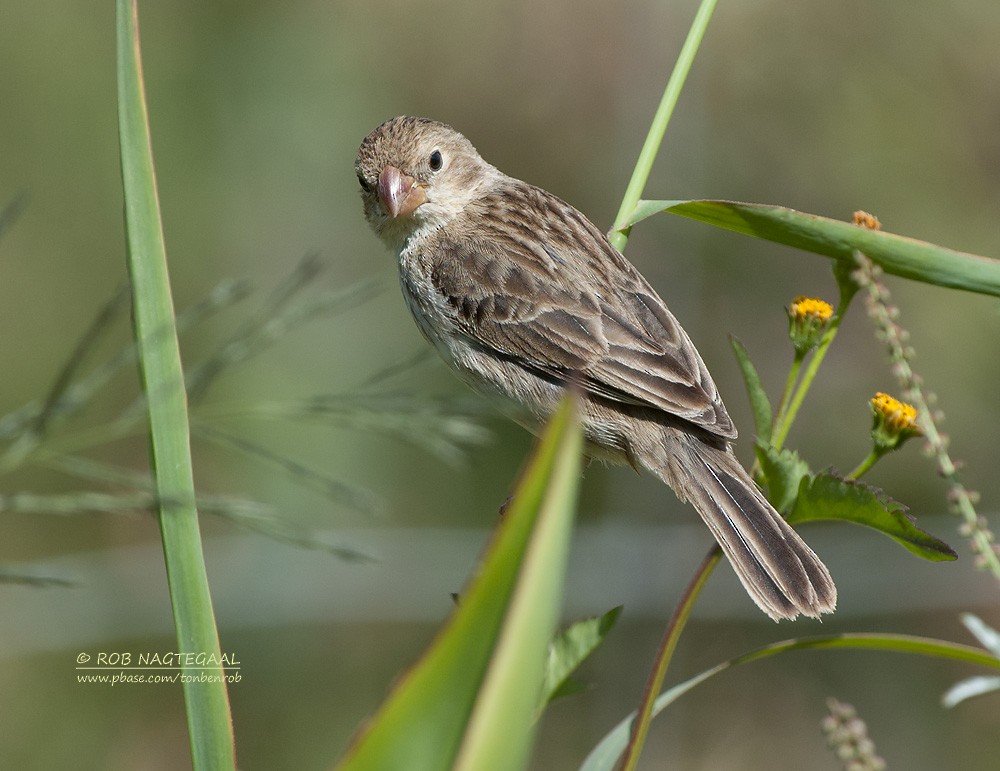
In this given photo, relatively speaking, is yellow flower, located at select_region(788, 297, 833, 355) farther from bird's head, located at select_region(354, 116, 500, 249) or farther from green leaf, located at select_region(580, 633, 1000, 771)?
bird's head, located at select_region(354, 116, 500, 249)

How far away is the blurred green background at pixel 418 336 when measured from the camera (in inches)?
212

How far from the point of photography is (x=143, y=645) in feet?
17.5

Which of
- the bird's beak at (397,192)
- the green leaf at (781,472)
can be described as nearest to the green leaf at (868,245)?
the green leaf at (781,472)

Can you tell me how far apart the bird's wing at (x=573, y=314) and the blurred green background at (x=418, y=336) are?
8.66 ft

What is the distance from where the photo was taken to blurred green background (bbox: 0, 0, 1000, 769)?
5387 millimetres

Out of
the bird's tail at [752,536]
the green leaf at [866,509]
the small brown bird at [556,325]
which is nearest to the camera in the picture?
the green leaf at [866,509]

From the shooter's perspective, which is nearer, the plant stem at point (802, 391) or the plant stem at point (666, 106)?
the plant stem at point (802, 391)

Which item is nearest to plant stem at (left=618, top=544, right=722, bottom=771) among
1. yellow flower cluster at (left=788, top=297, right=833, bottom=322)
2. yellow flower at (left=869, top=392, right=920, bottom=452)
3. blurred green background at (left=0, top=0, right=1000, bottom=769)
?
yellow flower at (left=869, top=392, right=920, bottom=452)

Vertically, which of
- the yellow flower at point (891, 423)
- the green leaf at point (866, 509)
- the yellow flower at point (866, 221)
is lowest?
the green leaf at point (866, 509)

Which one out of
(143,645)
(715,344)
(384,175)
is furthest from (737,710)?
(384,175)

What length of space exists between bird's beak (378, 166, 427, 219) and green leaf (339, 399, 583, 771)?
206 centimetres

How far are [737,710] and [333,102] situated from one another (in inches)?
157

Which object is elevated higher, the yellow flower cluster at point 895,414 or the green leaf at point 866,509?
the yellow flower cluster at point 895,414

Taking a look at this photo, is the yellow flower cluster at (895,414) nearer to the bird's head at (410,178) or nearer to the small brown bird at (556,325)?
the small brown bird at (556,325)
